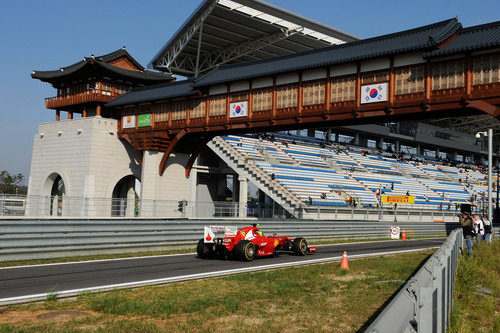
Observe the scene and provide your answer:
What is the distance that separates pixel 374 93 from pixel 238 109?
8173 mm

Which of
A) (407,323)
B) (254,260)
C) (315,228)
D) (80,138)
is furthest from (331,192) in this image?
(407,323)

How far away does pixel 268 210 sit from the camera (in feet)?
112

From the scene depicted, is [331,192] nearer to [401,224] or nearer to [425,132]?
[401,224]

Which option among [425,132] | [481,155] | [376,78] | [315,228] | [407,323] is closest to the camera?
[407,323]

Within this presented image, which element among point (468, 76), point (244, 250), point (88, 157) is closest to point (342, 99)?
point (468, 76)

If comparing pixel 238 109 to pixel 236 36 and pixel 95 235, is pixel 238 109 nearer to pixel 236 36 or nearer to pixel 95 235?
pixel 95 235

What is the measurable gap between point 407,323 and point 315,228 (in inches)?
775

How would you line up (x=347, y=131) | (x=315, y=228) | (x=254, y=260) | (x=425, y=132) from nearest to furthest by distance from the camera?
(x=254, y=260), (x=315, y=228), (x=347, y=131), (x=425, y=132)

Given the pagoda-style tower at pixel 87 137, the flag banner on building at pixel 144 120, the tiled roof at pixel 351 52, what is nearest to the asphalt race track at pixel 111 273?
the tiled roof at pixel 351 52

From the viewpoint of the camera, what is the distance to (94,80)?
35.8 metres

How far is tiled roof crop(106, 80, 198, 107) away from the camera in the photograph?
2923cm

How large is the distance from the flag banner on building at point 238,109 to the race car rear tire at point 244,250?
43.3ft

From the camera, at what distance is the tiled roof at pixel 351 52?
20.3 meters

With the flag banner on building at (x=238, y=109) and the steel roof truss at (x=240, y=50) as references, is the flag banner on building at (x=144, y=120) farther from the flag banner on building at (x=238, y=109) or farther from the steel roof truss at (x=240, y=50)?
the steel roof truss at (x=240, y=50)
